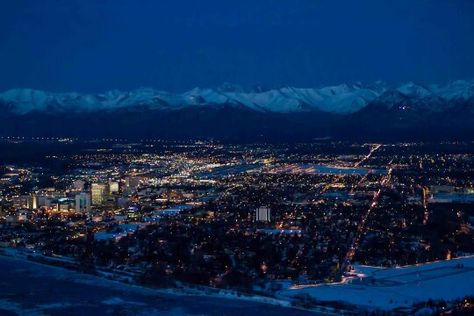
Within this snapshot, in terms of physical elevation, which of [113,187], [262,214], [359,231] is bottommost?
[359,231]

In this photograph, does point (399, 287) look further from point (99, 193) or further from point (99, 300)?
point (99, 193)

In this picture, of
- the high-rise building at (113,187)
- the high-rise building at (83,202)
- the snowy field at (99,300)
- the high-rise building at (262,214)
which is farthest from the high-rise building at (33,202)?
the snowy field at (99,300)

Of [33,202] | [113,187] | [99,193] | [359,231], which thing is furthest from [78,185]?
[359,231]

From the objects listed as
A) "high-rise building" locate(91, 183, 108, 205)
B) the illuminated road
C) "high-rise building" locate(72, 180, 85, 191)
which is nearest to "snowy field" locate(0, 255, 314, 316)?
the illuminated road

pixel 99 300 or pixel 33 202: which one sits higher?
pixel 33 202

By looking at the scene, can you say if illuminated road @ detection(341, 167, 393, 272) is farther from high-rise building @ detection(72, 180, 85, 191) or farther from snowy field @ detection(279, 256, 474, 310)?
high-rise building @ detection(72, 180, 85, 191)

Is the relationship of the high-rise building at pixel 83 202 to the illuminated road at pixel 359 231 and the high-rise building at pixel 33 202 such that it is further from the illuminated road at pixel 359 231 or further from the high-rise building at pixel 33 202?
the illuminated road at pixel 359 231
